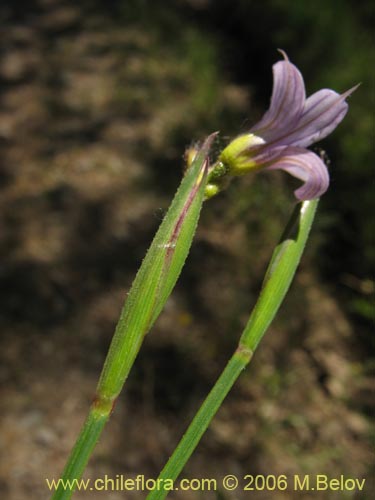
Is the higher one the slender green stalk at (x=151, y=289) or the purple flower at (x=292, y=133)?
the purple flower at (x=292, y=133)

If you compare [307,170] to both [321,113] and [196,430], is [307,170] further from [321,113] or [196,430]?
[196,430]

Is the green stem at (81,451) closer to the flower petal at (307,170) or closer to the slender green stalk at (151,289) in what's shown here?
the slender green stalk at (151,289)

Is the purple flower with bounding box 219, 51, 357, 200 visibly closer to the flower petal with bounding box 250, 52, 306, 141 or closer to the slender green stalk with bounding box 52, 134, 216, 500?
the flower petal with bounding box 250, 52, 306, 141

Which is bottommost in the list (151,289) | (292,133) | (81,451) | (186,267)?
(186,267)

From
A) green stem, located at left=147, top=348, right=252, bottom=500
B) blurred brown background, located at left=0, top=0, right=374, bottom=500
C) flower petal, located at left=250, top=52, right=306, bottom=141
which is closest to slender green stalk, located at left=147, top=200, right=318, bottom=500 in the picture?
green stem, located at left=147, top=348, right=252, bottom=500

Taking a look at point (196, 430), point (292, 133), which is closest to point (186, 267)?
point (292, 133)

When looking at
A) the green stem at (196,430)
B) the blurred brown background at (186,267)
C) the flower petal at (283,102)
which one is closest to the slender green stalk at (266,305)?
the green stem at (196,430)

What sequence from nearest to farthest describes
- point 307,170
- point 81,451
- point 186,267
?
point 81,451, point 307,170, point 186,267

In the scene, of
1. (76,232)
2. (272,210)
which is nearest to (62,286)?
(76,232)
